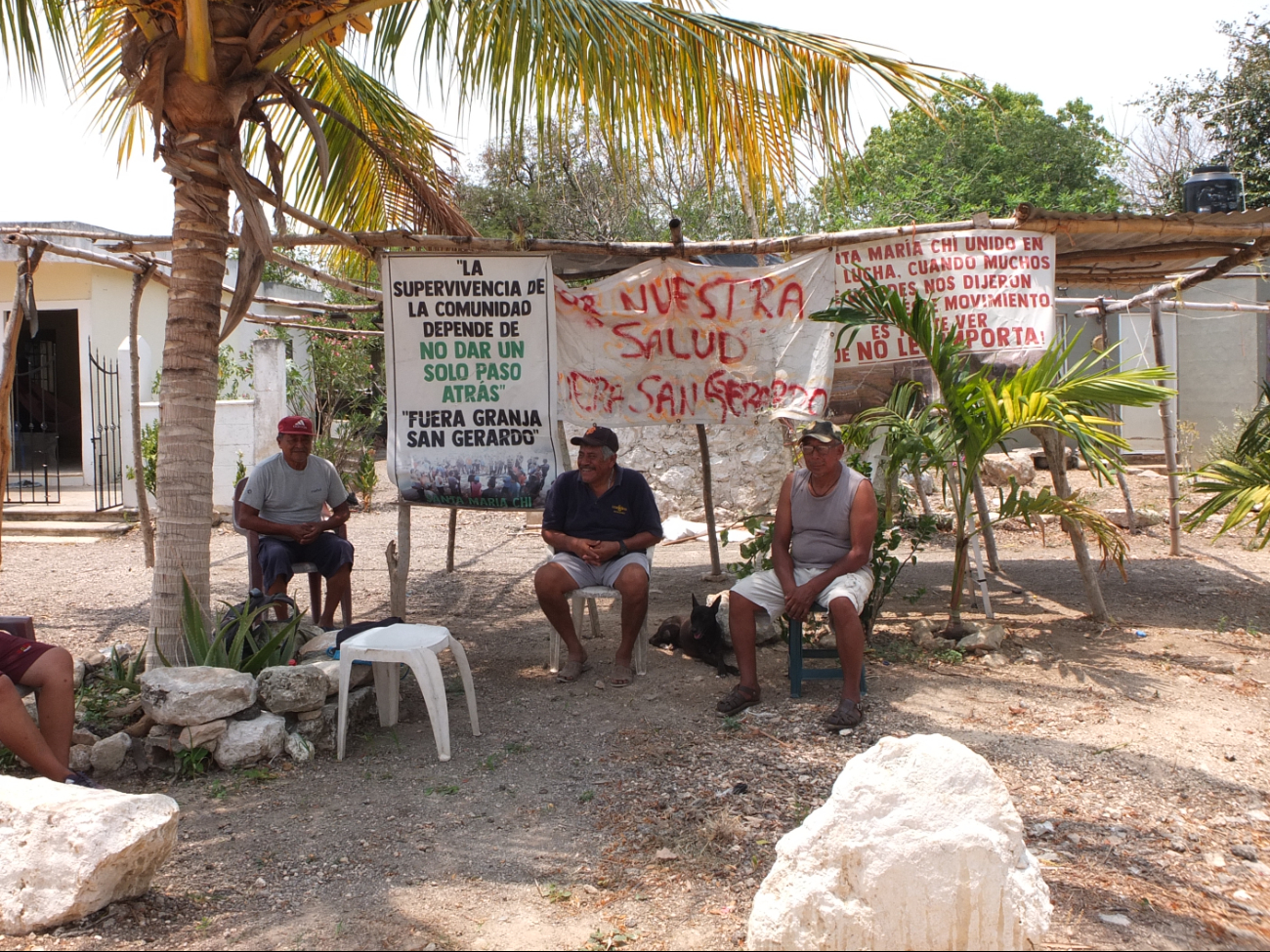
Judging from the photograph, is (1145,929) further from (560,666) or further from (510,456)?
(510,456)

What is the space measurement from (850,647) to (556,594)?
1632 mm


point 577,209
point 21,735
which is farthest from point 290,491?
→ point 577,209

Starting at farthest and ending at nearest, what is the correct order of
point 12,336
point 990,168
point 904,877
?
point 990,168
point 12,336
point 904,877

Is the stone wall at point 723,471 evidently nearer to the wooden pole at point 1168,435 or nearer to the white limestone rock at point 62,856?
the wooden pole at point 1168,435

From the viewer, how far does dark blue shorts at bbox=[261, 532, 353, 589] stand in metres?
6.11

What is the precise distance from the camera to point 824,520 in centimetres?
525

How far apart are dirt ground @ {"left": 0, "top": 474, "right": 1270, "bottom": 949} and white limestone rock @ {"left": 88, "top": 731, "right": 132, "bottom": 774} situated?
0.39ft

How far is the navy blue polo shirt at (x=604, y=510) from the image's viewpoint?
5801mm

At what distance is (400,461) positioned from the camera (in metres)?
6.20

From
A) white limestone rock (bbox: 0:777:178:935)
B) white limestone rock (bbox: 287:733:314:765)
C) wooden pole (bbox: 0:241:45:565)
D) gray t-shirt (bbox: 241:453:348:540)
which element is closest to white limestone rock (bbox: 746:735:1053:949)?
white limestone rock (bbox: 0:777:178:935)

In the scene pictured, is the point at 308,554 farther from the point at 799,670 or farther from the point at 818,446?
the point at 818,446

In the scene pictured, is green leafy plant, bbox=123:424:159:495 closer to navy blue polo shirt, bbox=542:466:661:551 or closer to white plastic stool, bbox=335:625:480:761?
navy blue polo shirt, bbox=542:466:661:551

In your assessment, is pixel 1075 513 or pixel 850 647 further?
pixel 1075 513

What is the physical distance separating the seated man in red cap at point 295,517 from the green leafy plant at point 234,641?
43.5 inches
